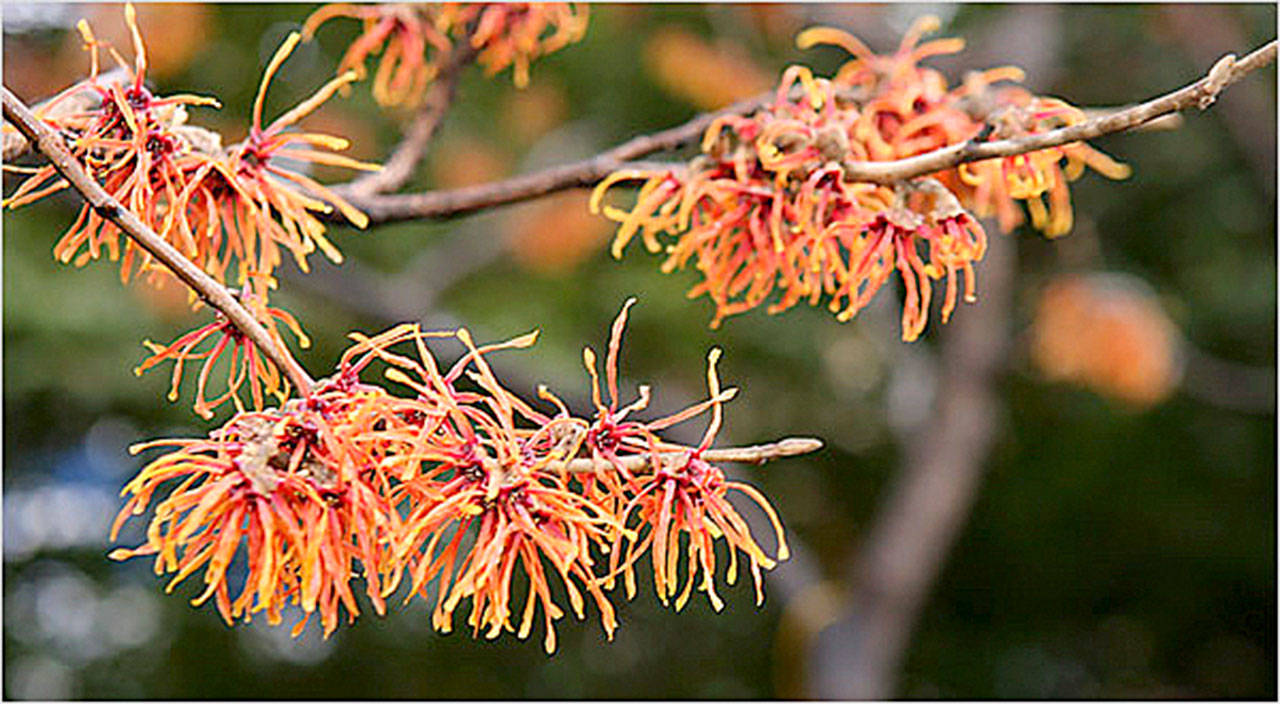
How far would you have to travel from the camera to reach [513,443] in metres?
0.67

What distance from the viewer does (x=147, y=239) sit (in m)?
0.65

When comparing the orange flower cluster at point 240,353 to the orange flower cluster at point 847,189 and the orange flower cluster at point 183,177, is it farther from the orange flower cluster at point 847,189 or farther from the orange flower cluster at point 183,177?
the orange flower cluster at point 847,189

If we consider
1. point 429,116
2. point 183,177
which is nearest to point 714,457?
point 183,177

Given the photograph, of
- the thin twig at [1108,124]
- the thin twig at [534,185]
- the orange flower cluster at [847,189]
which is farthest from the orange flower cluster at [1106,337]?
the thin twig at [1108,124]

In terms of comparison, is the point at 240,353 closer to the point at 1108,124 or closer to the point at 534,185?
the point at 534,185

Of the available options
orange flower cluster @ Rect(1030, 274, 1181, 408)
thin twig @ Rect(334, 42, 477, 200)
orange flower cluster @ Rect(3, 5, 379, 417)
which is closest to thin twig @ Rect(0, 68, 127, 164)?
orange flower cluster @ Rect(3, 5, 379, 417)

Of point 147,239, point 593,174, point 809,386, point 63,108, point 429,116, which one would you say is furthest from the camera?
point 809,386

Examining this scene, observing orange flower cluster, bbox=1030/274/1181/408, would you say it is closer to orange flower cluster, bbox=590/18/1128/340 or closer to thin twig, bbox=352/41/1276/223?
orange flower cluster, bbox=590/18/1128/340

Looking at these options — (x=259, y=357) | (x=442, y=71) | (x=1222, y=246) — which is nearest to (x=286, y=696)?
(x=1222, y=246)

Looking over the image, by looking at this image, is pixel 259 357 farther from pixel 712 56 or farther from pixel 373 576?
pixel 712 56

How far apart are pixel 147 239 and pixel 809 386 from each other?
13.2ft

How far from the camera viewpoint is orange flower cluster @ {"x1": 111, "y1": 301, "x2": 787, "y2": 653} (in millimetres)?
647

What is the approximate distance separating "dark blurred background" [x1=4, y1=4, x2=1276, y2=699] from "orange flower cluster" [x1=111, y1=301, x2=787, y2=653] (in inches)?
86.6

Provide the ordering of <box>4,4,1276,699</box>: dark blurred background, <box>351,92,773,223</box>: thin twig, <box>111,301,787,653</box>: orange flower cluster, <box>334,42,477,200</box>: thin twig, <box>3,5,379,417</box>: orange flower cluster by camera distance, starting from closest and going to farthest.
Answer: <box>111,301,787,653</box>: orange flower cluster, <box>3,5,379,417</box>: orange flower cluster, <box>351,92,773,223</box>: thin twig, <box>334,42,477,200</box>: thin twig, <box>4,4,1276,699</box>: dark blurred background
